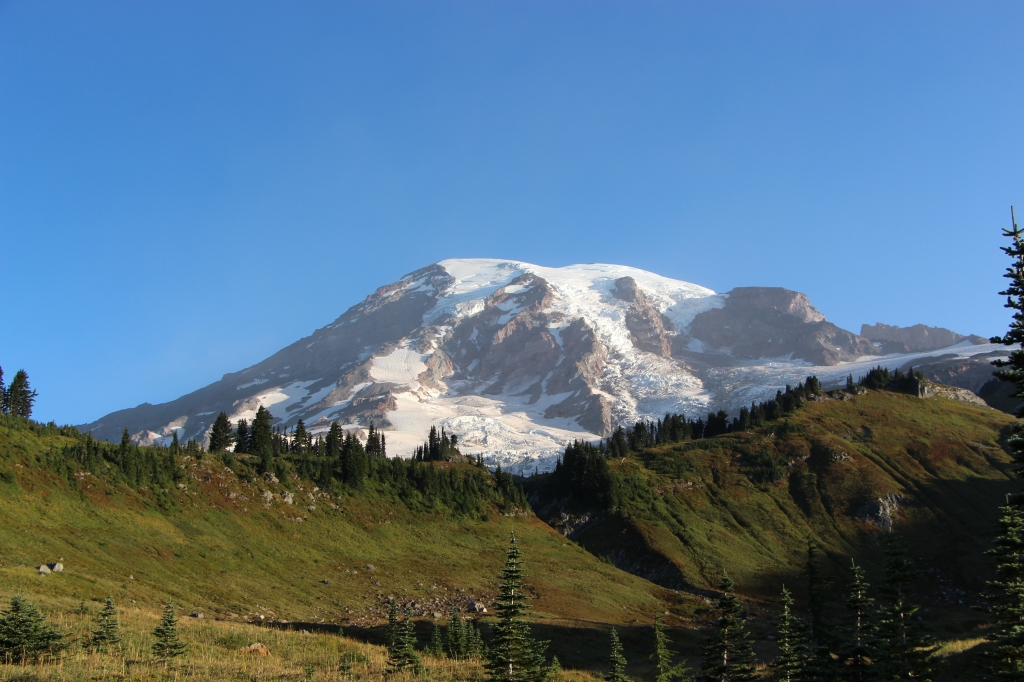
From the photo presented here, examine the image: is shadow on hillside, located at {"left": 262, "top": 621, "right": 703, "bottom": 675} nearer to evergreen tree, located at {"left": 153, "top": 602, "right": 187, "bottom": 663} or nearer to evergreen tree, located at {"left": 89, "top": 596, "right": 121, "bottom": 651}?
evergreen tree, located at {"left": 89, "top": 596, "right": 121, "bottom": 651}

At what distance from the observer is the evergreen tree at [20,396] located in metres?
124

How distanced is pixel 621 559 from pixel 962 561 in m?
64.7

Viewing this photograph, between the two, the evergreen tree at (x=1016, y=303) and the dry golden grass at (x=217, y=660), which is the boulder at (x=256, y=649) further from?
the evergreen tree at (x=1016, y=303)

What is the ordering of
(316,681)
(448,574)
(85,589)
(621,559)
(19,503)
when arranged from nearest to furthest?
(316,681), (85,589), (19,503), (448,574), (621,559)

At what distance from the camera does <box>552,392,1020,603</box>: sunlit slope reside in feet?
404

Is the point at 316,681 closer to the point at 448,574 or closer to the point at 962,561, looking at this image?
the point at 448,574

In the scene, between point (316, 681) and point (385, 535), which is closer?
point (316, 681)

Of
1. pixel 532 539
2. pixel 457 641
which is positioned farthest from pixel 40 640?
pixel 532 539

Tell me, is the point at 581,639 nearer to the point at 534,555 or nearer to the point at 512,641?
the point at 534,555

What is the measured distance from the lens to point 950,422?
183 metres

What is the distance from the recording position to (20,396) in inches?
5010

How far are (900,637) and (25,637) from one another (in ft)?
130

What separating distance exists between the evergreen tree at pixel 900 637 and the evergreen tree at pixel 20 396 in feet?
463

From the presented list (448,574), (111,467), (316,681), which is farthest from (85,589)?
(448,574)
